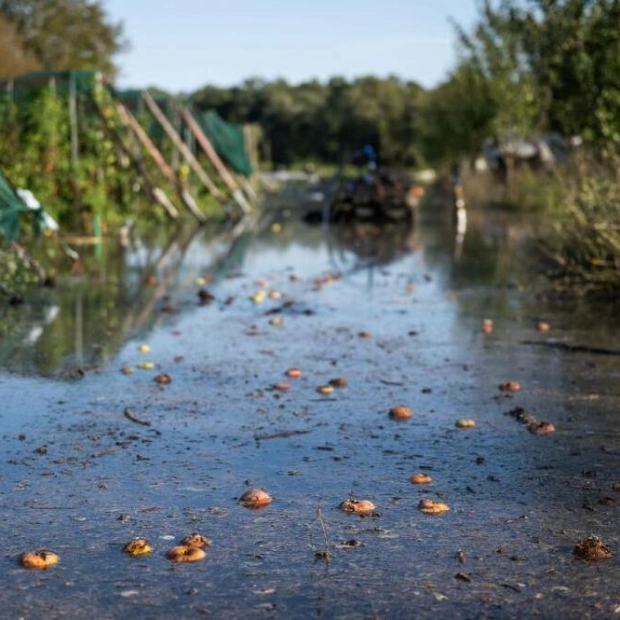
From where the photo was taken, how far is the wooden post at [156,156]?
2202 centimetres

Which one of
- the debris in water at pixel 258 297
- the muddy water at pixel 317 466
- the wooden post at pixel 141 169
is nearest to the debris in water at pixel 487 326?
the muddy water at pixel 317 466

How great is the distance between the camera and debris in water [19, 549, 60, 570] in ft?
13.8

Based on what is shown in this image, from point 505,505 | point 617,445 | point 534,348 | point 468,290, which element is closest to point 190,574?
point 505,505

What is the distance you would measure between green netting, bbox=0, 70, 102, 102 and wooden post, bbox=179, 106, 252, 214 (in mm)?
6773

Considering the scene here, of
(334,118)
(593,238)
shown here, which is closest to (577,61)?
(593,238)

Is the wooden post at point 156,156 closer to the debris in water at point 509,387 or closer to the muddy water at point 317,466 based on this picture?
the muddy water at point 317,466

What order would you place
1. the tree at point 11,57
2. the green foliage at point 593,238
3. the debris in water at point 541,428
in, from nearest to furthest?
the debris in water at point 541,428
the green foliage at point 593,238
the tree at point 11,57

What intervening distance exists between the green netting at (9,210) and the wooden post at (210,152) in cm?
1518

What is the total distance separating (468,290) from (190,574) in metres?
9.46

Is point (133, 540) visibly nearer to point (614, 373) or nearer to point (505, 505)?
point (505, 505)

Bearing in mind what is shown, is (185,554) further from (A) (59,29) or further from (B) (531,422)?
(A) (59,29)

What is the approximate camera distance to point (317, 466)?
18.7 feet

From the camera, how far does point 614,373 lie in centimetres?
830

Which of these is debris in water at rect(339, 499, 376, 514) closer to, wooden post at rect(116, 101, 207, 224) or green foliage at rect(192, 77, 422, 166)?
wooden post at rect(116, 101, 207, 224)
